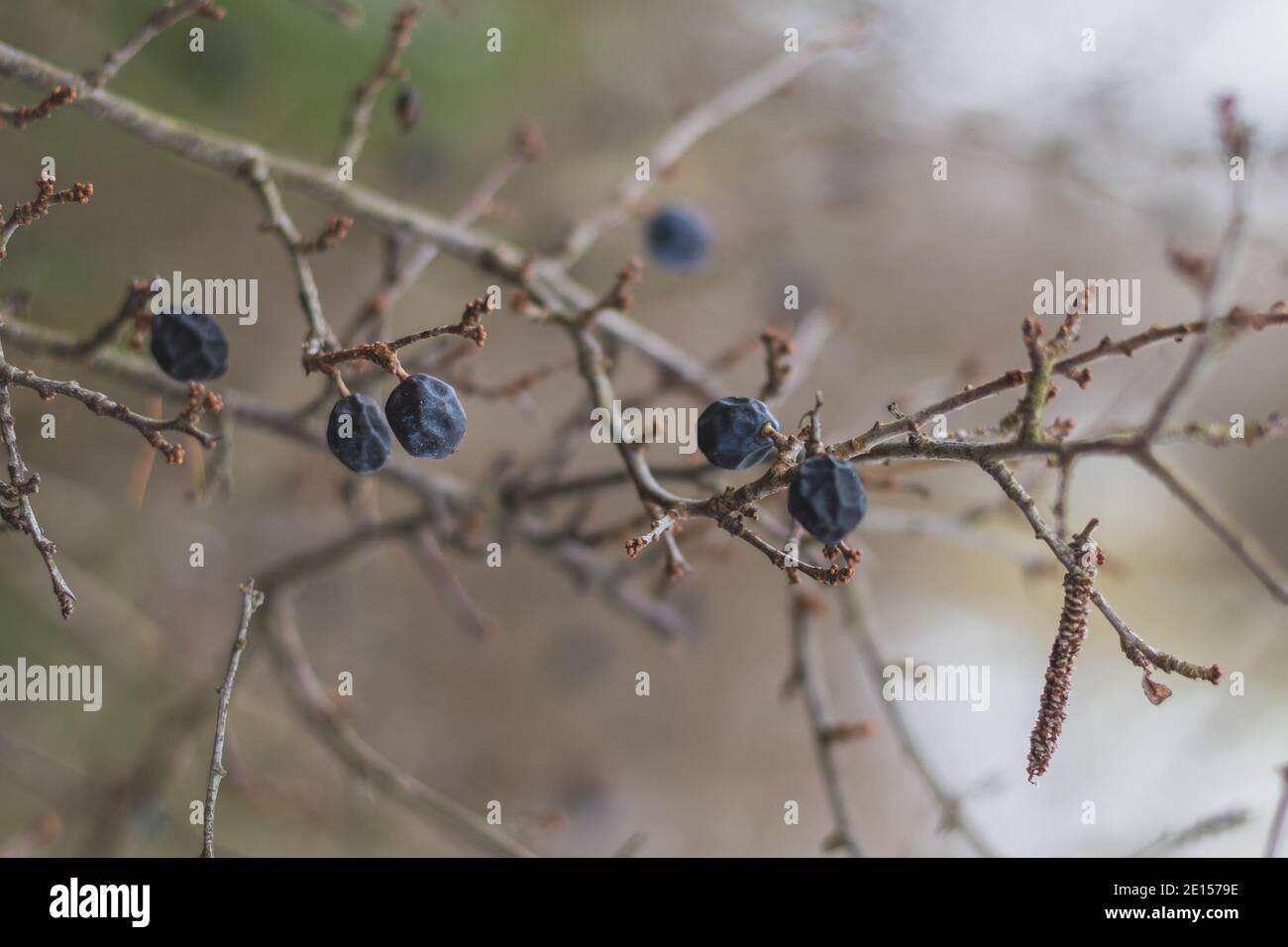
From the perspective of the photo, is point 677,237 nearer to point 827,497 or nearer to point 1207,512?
point 827,497

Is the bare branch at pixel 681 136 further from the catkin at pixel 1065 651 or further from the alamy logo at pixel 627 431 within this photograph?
the catkin at pixel 1065 651

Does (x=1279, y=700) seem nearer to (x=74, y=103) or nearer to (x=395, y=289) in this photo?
(x=395, y=289)

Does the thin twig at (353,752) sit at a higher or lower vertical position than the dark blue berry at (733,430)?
lower

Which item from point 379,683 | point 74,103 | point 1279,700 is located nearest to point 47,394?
point 74,103

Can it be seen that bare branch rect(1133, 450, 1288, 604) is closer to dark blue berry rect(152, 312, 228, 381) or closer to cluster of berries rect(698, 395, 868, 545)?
cluster of berries rect(698, 395, 868, 545)

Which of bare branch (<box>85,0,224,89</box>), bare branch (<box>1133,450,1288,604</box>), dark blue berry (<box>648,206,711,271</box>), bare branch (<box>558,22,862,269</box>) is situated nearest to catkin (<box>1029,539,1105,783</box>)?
bare branch (<box>1133,450,1288,604</box>)

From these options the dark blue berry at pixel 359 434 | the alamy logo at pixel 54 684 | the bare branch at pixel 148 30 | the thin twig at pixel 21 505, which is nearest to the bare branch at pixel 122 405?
the thin twig at pixel 21 505
